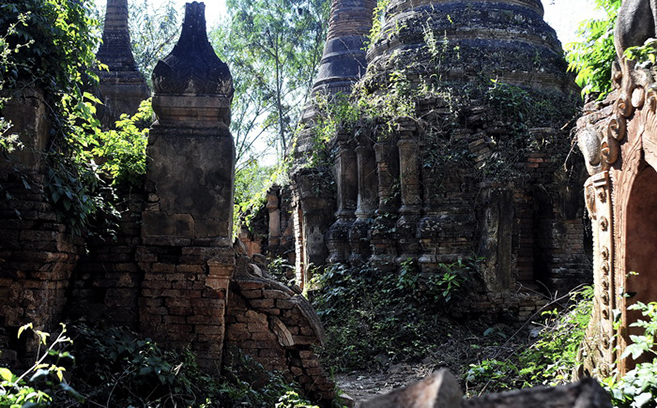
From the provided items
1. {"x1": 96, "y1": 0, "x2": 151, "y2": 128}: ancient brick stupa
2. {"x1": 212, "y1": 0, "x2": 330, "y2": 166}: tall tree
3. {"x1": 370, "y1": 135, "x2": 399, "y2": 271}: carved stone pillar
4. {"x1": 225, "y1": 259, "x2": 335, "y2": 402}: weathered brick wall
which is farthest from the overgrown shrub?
{"x1": 212, "y1": 0, "x2": 330, "y2": 166}: tall tree

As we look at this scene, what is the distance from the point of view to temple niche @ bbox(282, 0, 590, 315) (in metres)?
10.0

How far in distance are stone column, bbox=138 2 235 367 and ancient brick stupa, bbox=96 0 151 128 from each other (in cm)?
347

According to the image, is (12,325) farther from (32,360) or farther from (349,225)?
(349,225)

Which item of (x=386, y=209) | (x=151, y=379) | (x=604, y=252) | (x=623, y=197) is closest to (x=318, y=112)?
(x=386, y=209)

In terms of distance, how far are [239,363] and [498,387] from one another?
7.97 feet

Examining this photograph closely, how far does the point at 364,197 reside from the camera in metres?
11.3

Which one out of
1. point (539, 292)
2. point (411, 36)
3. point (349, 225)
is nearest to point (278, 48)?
point (411, 36)

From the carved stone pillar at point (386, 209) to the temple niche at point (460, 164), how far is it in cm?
2

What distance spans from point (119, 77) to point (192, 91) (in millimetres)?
4185

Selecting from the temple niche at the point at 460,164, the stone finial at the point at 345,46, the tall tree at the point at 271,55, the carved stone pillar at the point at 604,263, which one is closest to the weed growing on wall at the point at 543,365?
the carved stone pillar at the point at 604,263

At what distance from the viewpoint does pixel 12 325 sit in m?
4.71

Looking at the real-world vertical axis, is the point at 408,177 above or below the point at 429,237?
above

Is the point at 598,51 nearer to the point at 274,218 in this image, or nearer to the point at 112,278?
the point at 112,278

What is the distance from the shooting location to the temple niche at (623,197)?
4301 millimetres
